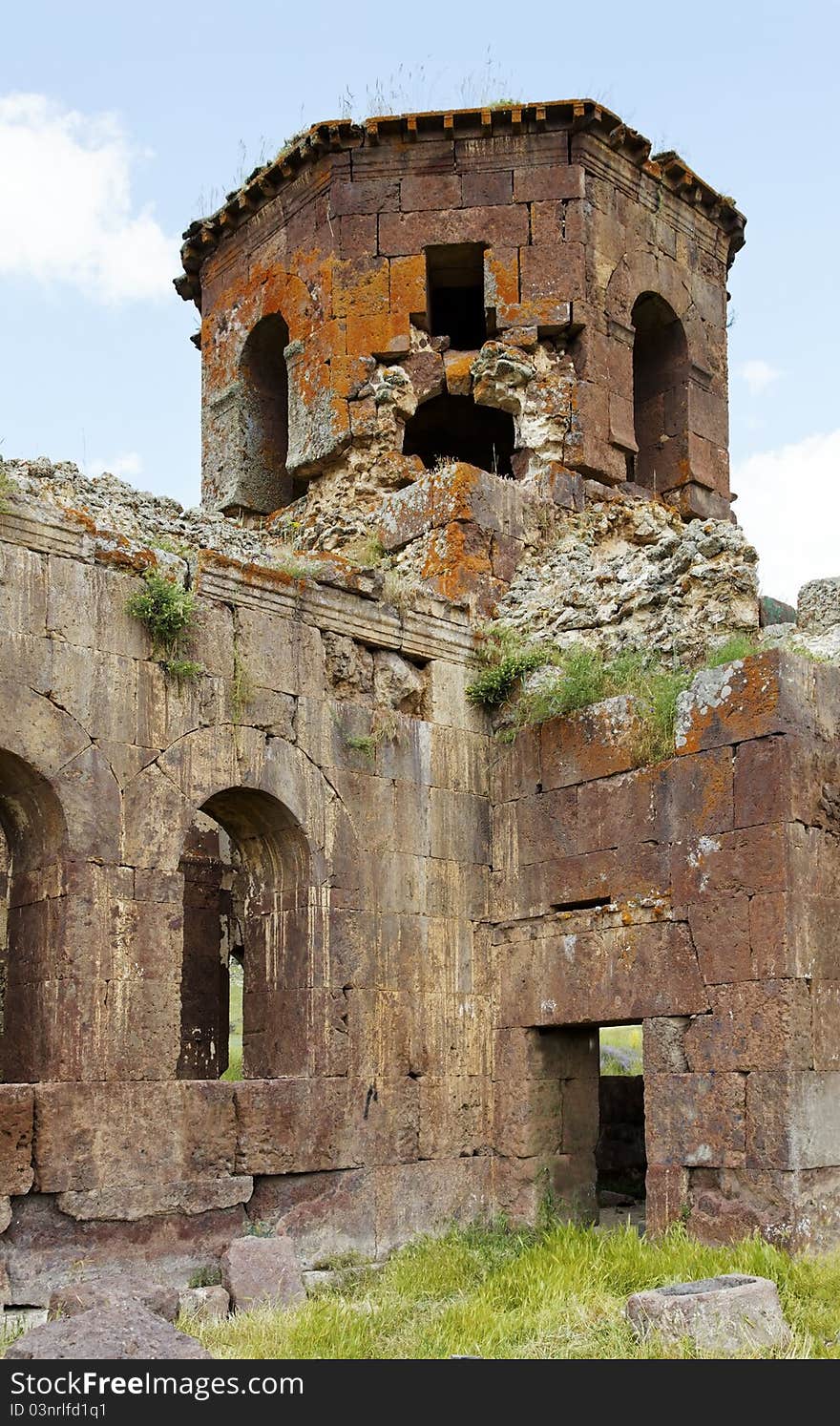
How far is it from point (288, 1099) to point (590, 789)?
105 inches

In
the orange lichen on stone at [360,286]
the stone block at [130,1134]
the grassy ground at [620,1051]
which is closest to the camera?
the stone block at [130,1134]

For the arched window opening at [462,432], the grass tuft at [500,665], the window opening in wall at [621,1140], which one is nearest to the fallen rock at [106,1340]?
the grass tuft at [500,665]

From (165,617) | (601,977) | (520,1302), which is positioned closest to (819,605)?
(601,977)

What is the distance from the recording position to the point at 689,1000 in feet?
25.7

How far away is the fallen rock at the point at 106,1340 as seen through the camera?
5117 millimetres

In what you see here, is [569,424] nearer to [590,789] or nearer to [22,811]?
[590,789]

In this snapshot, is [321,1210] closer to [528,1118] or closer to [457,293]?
[528,1118]

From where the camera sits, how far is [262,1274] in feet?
22.7

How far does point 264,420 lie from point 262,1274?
8.54m

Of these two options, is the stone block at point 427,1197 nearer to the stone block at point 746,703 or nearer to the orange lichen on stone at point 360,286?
the stone block at point 746,703

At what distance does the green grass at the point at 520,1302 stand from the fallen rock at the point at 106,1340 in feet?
1.92

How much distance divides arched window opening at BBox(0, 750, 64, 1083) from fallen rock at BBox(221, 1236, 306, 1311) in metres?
1.32

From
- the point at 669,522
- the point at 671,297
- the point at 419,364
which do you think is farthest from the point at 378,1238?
the point at 671,297

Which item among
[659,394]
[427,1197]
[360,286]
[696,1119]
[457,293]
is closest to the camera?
[696,1119]
